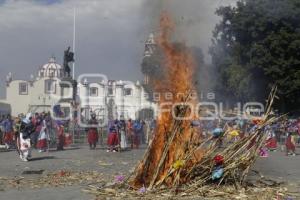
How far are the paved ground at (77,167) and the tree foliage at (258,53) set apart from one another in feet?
32.4

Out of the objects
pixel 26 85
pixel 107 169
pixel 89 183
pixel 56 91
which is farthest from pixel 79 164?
pixel 26 85

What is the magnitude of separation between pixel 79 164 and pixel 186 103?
735 centimetres

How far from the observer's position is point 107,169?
16156mm

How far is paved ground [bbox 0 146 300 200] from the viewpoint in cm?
1091

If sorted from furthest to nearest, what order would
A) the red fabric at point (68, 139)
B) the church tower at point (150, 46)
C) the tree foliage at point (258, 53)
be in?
the tree foliage at point (258, 53) < the red fabric at point (68, 139) < the church tower at point (150, 46)

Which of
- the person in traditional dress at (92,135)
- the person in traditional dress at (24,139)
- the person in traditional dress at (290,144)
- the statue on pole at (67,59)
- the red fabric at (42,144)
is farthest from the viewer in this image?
the statue on pole at (67,59)

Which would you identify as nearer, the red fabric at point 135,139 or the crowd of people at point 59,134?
the crowd of people at point 59,134

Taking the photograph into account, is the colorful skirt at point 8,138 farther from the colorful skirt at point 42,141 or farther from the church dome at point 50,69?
the church dome at point 50,69

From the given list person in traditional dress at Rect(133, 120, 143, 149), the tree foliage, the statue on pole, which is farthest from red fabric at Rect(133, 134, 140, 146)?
the statue on pole

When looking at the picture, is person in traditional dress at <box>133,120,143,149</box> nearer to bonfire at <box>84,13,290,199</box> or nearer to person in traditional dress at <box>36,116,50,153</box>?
person in traditional dress at <box>36,116,50,153</box>

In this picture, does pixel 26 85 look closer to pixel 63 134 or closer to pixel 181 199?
pixel 63 134

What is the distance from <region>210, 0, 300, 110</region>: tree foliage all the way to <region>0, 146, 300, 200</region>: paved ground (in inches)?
389

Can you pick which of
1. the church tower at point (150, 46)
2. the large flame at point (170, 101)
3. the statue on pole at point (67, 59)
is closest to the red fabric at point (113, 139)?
the church tower at point (150, 46)

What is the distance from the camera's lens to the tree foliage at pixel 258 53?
96.9ft
